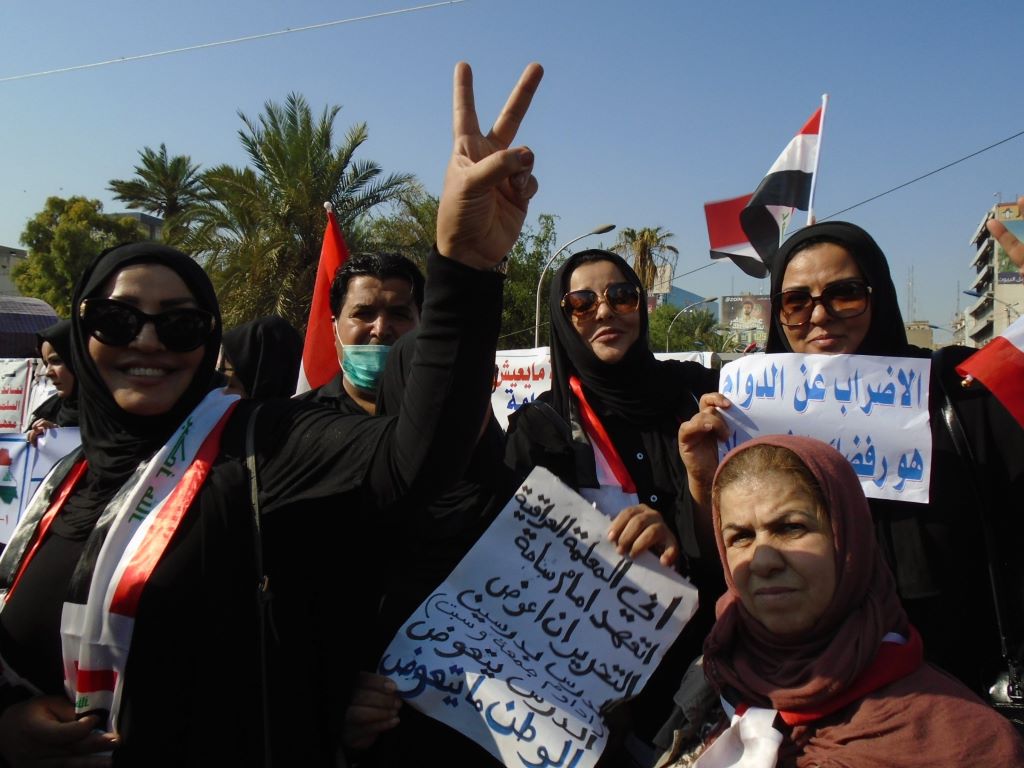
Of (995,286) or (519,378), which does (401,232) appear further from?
(995,286)

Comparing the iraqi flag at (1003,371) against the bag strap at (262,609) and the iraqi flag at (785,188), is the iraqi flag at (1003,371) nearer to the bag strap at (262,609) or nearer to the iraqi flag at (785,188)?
the bag strap at (262,609)

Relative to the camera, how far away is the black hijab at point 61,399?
14.9ft

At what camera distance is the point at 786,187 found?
16.8 ft

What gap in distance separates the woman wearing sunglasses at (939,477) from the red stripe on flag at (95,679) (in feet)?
5.10

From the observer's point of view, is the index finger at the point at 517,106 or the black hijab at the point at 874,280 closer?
the index finger at the point at 517,106

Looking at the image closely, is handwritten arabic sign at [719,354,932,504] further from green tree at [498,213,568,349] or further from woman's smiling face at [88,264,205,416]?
green tree at [498,213,568,349]

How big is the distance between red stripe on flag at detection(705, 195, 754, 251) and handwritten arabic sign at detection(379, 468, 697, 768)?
423 cm

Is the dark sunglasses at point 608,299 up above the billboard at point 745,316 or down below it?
below

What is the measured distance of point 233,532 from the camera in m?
1.69

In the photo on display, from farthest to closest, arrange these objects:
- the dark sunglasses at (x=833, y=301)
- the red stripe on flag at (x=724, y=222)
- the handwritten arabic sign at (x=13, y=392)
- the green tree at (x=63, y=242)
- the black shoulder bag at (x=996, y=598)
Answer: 1. the green tree at (x=63, y=242)
2. the handwritten arabic sign at (x=13, y=392)
3. the red stripe on flag at (x=724, y=222)
4. the dark sunglasses at (x=833, y=301)
5. the black shoulder bag at (x=996, y=598)

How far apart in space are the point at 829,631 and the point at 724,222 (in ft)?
15.2

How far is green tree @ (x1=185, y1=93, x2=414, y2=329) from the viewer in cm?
1753

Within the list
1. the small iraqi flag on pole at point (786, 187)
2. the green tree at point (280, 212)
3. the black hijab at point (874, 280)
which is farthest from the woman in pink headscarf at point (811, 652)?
the green tree at point (280, 212)

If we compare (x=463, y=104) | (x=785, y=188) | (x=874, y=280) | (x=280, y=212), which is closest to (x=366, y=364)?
(x=463, y=104)
